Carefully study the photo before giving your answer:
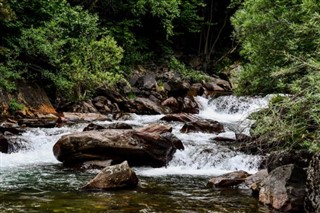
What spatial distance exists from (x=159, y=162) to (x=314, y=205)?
6351mm

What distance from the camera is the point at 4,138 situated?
14703mm

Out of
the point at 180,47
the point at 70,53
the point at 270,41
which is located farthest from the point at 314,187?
the point at 180,47

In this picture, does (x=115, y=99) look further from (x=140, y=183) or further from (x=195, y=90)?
(x=140, y=183)

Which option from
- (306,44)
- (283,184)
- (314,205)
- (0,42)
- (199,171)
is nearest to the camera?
(314,205)

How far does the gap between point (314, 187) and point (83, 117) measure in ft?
46.3

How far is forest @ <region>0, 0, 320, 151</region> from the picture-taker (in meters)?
8.24

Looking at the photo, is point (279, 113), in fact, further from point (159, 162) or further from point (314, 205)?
point (159, 162)

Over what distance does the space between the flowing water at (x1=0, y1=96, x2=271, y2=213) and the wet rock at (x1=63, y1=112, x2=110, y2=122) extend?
2029 mm

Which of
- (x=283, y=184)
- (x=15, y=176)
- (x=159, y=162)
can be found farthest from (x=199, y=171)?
(x=15, y=176)

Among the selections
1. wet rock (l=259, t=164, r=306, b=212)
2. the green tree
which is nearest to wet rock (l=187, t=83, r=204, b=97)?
the green tree

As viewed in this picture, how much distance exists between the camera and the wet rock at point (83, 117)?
19812 mm

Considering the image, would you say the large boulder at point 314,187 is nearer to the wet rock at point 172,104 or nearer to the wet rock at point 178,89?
the wet rock at point 172,104

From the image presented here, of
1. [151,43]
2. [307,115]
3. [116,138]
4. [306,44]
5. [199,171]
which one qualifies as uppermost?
[151,43]

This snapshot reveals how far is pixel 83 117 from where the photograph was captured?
66.4 ft
